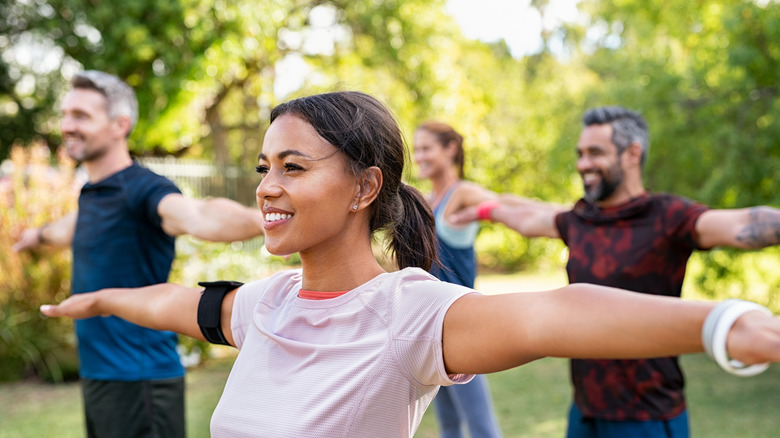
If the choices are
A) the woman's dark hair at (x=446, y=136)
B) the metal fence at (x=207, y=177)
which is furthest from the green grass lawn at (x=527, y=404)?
the metal fence at (x=207, y=177)

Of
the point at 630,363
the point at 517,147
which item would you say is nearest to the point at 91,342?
the point at 630,363

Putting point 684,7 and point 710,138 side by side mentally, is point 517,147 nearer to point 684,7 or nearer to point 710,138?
point 684,7

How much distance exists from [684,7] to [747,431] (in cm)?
600

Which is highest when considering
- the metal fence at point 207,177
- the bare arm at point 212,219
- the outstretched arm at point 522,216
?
the bare arm at point 212,219

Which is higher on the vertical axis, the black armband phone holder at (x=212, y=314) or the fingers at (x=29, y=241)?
the black armband phone holder at (x=212, y=314)

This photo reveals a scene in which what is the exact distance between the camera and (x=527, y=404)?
710 centimetres

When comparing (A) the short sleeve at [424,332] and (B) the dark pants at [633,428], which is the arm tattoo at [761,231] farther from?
(A) the short sleeve at [424,332]

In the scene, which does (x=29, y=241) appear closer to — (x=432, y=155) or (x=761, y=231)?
(x=432, y=155)

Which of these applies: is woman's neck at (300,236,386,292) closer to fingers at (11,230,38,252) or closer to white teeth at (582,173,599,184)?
white teeth at (582,173,599,184)

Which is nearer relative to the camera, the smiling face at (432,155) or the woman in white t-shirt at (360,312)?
the woman in white t-shirt at (360,312)

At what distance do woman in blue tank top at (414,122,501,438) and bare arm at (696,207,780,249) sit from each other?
1403 mm

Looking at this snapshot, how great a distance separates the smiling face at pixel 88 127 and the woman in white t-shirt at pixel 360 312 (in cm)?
215

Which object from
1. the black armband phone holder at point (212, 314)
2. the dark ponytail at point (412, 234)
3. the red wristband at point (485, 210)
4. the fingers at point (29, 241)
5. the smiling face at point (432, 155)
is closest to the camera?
the dark ponytail at point (412, 234)

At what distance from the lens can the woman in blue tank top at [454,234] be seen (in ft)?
14.7
